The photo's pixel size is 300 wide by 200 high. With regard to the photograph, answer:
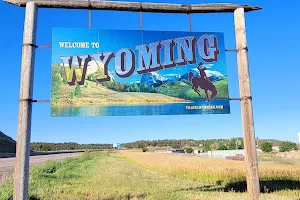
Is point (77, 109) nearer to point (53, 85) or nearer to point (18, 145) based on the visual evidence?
point (53, 85)

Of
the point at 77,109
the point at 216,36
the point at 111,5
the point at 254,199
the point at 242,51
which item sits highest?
the point at 111,5

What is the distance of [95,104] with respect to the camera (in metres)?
6.60

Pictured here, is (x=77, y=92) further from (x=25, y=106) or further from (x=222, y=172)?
(x=222, y=172)

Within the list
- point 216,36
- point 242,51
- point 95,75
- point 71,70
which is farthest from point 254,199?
point 71,70

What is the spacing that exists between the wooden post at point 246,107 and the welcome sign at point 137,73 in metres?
0.49

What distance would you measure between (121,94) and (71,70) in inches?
47.3

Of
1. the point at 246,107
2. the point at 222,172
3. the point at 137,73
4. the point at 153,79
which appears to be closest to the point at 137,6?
the point at 137,73

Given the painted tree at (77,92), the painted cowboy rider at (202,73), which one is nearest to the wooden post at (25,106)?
the painted tree at (77,92)

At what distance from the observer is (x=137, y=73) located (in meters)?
6.93

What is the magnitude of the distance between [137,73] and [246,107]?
2539 mm

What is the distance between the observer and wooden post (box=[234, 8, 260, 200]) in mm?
6527

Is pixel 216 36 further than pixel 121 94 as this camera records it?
Yes

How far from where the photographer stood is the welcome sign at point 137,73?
658 cm

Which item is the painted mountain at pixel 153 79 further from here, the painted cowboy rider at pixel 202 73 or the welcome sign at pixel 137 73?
the painted cowboy rider at pixel 202 73
